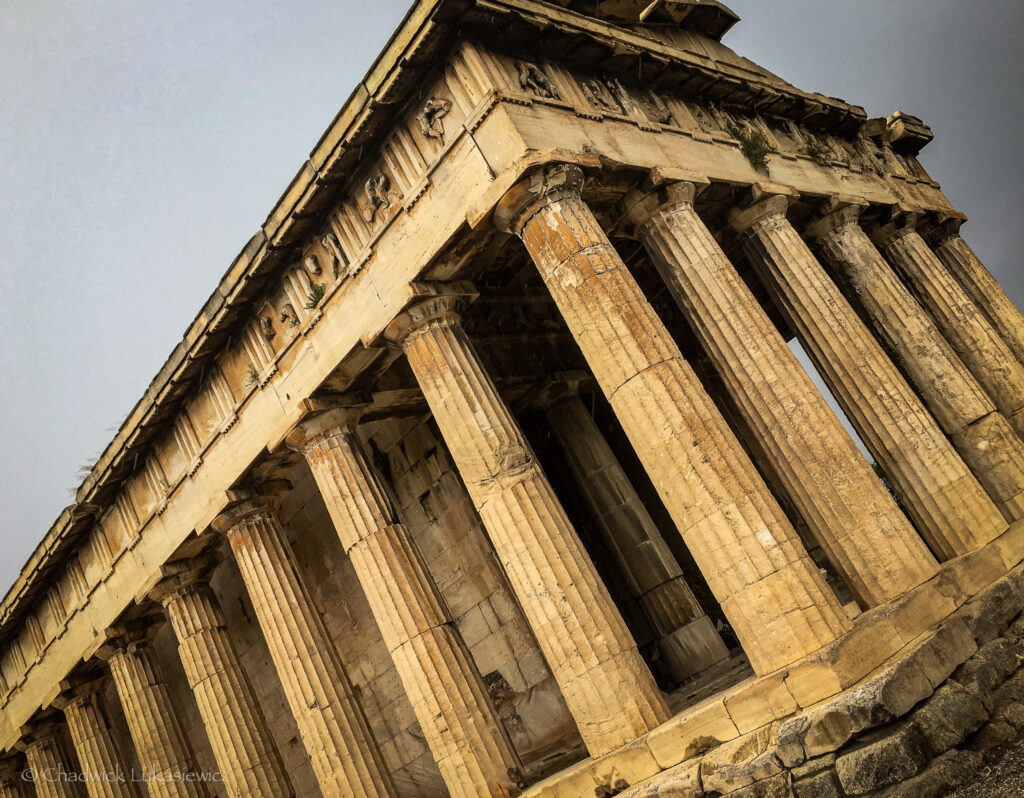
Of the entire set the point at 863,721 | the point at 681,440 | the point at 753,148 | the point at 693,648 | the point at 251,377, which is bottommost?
the point at 863,721

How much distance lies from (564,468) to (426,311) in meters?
6.16

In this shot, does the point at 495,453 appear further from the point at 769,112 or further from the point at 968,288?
the point at 968,288

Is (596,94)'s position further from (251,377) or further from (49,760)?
(49,760)

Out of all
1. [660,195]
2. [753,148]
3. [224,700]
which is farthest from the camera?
[224,700]

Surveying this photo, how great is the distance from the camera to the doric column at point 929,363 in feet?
36.0

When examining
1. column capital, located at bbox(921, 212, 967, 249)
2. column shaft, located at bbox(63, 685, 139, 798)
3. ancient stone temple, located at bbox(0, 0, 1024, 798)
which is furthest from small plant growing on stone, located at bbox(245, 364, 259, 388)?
column capital, located at bbox(921, 212, 967, 249)

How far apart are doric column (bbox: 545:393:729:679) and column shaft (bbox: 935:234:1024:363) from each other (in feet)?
26.3

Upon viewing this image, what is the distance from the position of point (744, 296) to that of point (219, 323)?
7504 millimetres

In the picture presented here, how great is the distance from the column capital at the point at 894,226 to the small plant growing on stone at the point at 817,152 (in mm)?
1694

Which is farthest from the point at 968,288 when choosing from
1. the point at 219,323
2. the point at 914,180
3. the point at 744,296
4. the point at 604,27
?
the point at 219,323

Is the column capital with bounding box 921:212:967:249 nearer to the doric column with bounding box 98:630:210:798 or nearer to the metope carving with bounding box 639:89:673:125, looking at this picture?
the metope carving with bounding box 639:89:673:125

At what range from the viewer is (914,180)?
1539 centimetres

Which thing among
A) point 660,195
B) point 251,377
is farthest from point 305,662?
point 660,195

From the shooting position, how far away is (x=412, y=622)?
955cm
